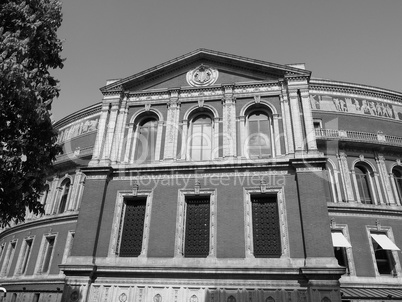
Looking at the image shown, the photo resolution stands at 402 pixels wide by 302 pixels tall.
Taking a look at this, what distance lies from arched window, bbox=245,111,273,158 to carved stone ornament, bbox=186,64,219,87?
344 cm

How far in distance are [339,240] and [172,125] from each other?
13257 millimetres

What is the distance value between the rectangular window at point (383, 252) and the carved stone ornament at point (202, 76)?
50.3 ft

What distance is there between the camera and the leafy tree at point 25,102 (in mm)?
10242

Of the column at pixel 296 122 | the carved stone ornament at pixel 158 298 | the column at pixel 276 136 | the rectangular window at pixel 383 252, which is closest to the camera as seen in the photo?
the carved stone ornament at pixel 158 298

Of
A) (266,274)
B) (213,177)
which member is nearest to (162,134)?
(213,177)

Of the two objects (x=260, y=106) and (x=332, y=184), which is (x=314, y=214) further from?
(x=332, y=184)

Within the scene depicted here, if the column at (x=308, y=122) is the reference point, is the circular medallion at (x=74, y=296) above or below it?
below

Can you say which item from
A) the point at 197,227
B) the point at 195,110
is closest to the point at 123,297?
the point at 197,227

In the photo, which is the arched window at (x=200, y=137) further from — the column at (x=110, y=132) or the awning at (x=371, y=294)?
the awning at (x=371, y=294)

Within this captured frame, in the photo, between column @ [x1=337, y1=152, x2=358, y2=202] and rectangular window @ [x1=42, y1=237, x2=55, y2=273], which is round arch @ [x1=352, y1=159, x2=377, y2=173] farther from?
rectangular window @ [x1=42, y1=237, x2=55, y2=273]

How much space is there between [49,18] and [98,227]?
396 inches

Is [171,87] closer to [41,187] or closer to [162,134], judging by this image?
[162,134]

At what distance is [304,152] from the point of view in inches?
643

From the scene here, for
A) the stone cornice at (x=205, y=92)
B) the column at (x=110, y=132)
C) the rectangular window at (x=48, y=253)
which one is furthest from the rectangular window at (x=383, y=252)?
the rectangular window at (x=48, y=253)
